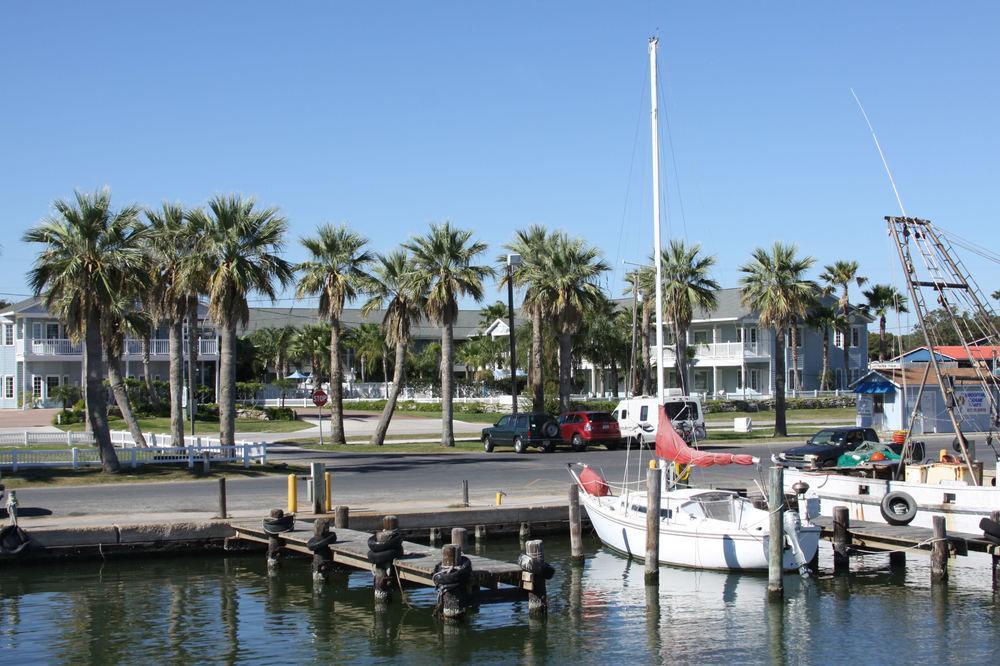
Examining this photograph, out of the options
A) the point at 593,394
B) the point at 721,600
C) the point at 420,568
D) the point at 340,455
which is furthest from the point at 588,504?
the point at 593,394

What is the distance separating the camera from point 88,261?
32.8 m

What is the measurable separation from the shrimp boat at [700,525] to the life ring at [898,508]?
224 cm

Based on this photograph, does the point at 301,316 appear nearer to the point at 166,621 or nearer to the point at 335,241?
the point at 335,241

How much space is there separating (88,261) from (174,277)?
6.87m

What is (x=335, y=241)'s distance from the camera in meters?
48.3

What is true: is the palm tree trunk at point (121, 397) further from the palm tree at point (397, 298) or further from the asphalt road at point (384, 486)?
the palm tree at point (397, 298)

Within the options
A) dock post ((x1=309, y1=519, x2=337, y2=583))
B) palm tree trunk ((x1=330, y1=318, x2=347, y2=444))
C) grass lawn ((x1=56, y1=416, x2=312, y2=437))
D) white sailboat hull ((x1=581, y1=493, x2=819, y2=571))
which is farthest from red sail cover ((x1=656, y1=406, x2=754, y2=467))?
grass lawn ((x1=56, y1=416, x2=312, y2=437))

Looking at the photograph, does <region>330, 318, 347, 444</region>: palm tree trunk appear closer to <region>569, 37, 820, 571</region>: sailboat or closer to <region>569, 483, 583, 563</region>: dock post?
<region>569, 37, 820, 571</region>: sailboat

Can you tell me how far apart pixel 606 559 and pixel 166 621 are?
31.8 feet

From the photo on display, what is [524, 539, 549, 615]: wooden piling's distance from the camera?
17984 millimetres

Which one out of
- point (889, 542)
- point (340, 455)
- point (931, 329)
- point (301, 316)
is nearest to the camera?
point (889, 542)

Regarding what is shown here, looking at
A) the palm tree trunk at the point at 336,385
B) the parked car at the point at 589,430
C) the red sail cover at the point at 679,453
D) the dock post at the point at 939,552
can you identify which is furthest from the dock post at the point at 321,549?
the parked car at the point at 589,430

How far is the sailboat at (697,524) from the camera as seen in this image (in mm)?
20797

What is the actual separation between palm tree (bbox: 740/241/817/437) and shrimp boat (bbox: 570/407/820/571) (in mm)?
32425
